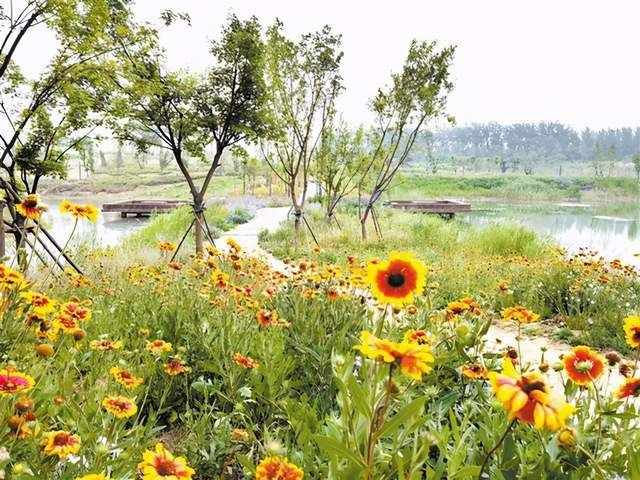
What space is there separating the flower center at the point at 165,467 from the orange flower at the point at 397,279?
1.72ft

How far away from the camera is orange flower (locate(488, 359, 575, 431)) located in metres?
0.68

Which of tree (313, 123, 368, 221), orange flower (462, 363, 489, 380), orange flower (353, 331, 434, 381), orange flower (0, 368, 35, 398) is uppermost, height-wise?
tree (313, 123, 368, 221)

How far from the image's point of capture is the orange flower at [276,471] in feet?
2.86

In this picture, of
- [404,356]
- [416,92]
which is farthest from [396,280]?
[416,92]

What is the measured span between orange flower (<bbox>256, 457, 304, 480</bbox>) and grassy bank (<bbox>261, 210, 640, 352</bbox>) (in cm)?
186

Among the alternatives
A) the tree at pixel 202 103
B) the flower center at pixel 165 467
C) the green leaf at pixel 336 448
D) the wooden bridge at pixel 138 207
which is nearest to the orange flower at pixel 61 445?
the flower center at pixel 165 467

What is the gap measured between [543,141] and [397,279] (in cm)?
10634

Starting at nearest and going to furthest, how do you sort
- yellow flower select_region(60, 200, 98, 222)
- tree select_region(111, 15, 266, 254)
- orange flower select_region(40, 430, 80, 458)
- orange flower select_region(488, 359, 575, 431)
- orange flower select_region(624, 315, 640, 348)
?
orange flower select_region(488, 359, 575, 431) → orange flower select_region(40, 430, 80, 458) → orange flower select_region(624, 315, 640, 348) → yellow flower select_region(60, 200, 98, 222) → tree select_region(111, 15, 266, 254)

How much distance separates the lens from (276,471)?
887 millimetres

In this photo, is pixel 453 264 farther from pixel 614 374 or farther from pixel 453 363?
pixel 453 363

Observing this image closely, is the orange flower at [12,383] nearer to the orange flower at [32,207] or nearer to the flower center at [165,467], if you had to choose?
the flower center at [165,467]

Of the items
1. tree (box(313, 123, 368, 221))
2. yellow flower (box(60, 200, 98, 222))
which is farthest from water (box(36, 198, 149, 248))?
yellow flower (box(60, 200, 98, 222))

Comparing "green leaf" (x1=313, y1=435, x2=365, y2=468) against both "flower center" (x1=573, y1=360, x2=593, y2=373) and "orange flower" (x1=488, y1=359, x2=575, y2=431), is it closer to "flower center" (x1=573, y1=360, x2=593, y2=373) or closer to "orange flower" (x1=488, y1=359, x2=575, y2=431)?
"orange flower" (x1=488, y1=359, x2=575, y2=431)

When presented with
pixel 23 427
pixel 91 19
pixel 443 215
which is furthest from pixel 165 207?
pixel 23 427
